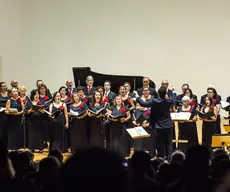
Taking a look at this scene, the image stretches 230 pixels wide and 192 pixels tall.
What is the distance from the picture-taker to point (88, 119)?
964 centimetres

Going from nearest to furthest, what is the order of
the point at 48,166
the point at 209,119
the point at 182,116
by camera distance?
1. the point at 48,166
2. the point at 182,116
3. the point at 209,119

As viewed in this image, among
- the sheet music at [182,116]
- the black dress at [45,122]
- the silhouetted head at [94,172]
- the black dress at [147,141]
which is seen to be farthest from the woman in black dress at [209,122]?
the silhouetted head at [94,172]

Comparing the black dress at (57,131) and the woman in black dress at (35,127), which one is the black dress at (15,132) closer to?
the woman in black dress at (35,127)

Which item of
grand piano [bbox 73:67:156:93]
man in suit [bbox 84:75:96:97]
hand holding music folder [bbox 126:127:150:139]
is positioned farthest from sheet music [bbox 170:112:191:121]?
man in suit [bbox 84:75:96:97]

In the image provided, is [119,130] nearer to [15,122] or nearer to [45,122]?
[45,122]

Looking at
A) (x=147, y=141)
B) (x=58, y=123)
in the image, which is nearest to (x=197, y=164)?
(x=147, y=141)

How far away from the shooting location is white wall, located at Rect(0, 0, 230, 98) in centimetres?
1532

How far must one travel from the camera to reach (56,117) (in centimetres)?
960

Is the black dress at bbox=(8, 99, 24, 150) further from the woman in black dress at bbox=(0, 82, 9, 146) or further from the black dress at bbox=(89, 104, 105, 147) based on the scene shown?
the black dress at bbox=(89, 104, 105, 147)

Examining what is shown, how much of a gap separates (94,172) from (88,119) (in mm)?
8088

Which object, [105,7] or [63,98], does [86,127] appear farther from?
[105,7]

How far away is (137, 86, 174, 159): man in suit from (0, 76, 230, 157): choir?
12 centimetres

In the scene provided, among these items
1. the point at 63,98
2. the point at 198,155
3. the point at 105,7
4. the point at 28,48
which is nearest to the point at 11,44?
the point at 28,48

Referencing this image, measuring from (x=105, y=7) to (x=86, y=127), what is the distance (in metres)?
7.04
